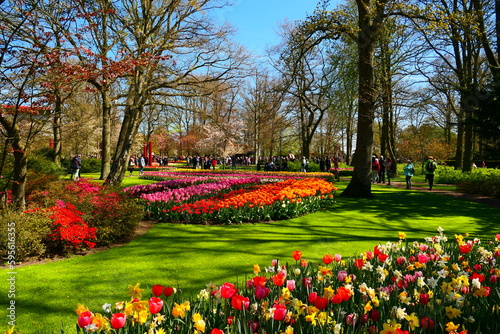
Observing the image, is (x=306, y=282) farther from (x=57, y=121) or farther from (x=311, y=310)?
(x=57, y=121)

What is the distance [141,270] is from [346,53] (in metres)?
21.6

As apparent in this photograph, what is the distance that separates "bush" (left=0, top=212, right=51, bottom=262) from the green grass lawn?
339 millimetres

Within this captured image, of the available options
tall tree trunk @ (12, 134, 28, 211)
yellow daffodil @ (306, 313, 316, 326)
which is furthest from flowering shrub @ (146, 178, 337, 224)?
yellow daffodil @ (306, 313, 316, 326)

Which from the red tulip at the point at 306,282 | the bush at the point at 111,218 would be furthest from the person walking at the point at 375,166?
the red tulip at the point at 306,282

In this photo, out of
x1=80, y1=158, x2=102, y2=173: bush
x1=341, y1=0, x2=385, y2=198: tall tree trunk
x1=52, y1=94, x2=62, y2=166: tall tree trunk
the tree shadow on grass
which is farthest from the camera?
x1=80, y1=158, x2=102, y2=173: bush

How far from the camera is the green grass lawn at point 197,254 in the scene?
3658 millimetres

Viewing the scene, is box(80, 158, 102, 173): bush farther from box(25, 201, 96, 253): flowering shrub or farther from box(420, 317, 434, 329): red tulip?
box(420, 317, 434, 329): red tulip

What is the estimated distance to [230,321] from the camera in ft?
5.89

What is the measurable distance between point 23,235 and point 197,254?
259 centimetres

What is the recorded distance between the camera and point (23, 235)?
4.88m

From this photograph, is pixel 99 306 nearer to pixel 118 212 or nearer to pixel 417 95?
pixel 118 212

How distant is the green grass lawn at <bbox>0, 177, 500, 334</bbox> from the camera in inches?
144

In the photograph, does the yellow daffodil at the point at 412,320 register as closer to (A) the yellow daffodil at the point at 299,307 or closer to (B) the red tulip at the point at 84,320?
(A) the yellow daffodil at the point at 299,307

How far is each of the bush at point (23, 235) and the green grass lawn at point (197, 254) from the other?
34 cm
